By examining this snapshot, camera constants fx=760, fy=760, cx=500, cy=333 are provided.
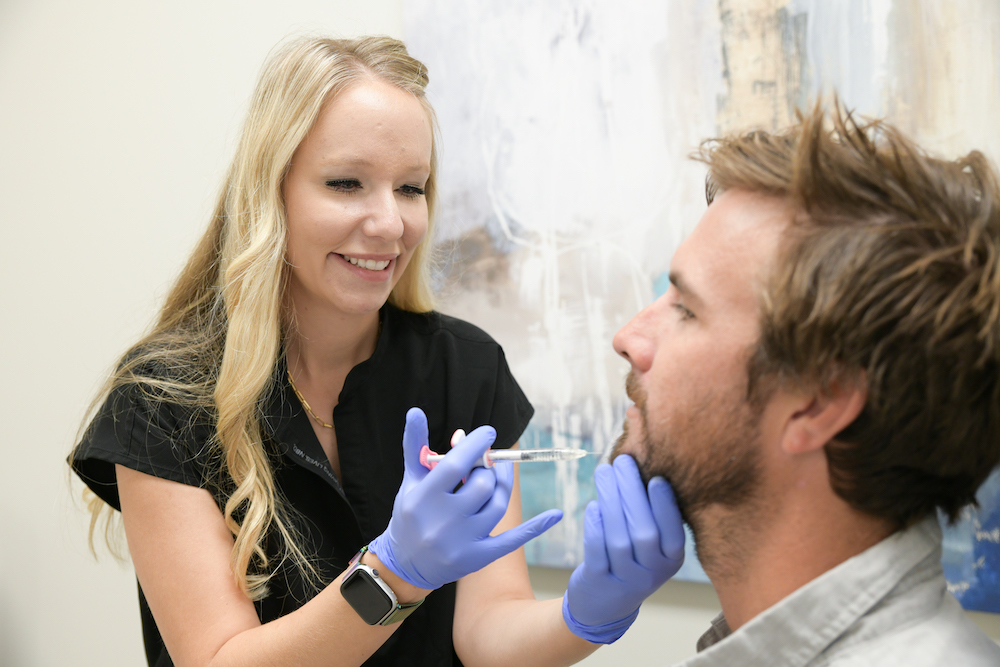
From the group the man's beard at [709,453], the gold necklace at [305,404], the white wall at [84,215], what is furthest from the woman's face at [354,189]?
the white wall at [84,215]

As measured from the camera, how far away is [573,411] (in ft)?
5.62

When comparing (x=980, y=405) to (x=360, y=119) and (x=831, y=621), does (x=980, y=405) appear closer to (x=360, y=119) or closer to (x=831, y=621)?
(x=831, y=621)

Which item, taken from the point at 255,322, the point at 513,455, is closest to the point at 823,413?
the point at 513,455

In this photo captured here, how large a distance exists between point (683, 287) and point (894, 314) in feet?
0.78

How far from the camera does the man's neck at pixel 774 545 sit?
836 mm

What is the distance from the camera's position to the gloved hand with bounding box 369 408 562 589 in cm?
98

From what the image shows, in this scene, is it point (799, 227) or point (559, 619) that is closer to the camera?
point (799, 227)

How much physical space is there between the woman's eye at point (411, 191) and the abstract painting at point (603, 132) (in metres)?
0.45

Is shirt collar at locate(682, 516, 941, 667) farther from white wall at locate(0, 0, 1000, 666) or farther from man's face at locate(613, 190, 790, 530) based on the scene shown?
white wall at locate(0, 0, 1000, 666)

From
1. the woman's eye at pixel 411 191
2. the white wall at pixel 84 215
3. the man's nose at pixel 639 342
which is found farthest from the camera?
the white wall at pixel 84 215

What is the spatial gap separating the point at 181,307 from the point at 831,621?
1150mm

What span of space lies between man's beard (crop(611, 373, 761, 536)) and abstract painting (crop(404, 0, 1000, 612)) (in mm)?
750

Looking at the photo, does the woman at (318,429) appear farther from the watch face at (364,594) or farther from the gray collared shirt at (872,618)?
the gray collared shirt at (872,618)

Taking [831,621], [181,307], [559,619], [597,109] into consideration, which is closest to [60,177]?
[181,307]
